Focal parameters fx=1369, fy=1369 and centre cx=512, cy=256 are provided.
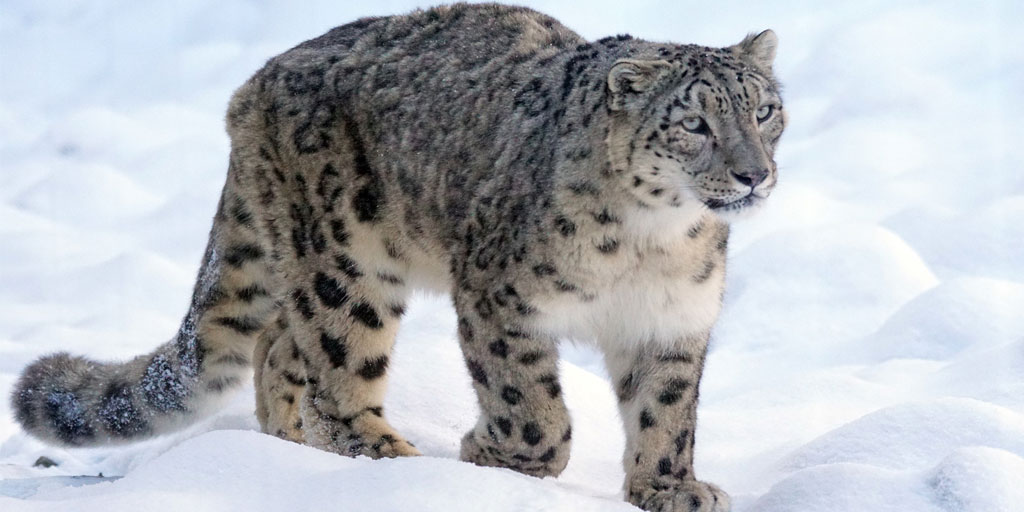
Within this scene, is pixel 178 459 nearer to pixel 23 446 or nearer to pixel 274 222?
pixel 274 222

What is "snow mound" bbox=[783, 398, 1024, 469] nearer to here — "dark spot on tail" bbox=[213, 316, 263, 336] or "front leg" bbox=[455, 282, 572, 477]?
"front leg" bbox=[455, 282, 572, 477]

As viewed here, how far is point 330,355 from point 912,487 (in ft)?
8.74

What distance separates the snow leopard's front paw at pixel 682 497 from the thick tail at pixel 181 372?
2.23 meters

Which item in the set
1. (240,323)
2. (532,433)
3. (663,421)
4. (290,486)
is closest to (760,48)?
(663,421)

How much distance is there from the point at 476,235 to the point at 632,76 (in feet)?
3.03

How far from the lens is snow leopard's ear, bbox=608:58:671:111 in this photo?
15.9 ft

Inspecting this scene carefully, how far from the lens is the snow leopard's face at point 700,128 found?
4.59m

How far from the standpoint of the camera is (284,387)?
20.4 feet

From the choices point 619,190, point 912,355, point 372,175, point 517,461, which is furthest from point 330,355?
point 912,355

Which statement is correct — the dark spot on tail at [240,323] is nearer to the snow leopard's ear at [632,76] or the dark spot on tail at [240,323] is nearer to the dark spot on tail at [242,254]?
the dark spot on tail at [242,254]

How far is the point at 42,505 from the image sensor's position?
3.73 metres

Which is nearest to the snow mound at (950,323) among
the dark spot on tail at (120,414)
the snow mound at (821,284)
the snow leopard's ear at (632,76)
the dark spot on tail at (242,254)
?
the snow mound at (821,284)

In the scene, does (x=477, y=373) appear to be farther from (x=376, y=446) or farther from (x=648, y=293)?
(x=376, y=446)

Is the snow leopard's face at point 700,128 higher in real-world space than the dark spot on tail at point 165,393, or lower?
higher
